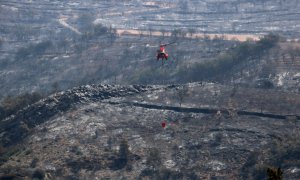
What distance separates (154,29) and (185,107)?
56757 mm

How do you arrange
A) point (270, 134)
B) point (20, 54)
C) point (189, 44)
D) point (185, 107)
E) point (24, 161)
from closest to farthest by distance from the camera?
point (24, 161), point (270, 134), point (185, 107), point (189, 44), point (20, 54)

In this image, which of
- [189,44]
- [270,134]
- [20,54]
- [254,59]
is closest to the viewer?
[270,134]

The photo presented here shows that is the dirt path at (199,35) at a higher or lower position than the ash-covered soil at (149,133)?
higher

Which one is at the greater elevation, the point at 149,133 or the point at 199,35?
the point at 199,35

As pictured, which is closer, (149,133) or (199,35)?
(149,133)

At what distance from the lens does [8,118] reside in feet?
160

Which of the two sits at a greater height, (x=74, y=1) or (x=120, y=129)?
(x=74, y=1)

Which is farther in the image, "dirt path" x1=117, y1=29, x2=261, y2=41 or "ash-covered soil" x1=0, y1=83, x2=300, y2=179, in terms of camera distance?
"dirt path" x1=117, y1=29, x2=261, y2=41

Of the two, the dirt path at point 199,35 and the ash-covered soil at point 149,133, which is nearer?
the ash-covered soil at point 149,133

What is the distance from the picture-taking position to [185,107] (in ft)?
168

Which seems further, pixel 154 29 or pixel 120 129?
pixel 154 29

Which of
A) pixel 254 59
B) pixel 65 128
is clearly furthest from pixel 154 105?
pixel 254 59

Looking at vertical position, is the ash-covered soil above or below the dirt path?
below

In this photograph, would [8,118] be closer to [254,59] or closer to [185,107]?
[185,107]
